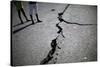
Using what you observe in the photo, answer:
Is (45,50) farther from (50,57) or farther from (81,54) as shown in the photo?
(81,54)

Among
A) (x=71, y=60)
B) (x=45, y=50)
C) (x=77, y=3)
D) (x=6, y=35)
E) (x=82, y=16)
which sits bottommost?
(x=71, y=60)

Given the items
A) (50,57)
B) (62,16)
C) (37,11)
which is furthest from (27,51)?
(62,16)

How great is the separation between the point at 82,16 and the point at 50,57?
0.78 m

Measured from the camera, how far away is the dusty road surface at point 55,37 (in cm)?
210

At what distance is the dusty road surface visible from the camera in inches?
82.6

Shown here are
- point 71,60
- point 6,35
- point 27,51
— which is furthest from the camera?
point 71,60

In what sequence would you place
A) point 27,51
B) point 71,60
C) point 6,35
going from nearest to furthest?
1. point 6,35
2. point 27,51
3. point 71,60

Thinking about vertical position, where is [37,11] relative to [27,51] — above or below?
above

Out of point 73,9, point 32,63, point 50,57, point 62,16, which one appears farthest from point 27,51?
point 73,9

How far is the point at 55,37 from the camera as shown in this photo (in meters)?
2.23

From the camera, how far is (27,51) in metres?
2.12

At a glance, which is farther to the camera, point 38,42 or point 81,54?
point 81,54

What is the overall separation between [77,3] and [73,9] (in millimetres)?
120

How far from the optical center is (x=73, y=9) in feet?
7.54
